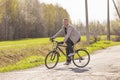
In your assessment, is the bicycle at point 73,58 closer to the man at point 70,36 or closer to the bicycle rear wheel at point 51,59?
the bicycle rear wheel at point 51,59

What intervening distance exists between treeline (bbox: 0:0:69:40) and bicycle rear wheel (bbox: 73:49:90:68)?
173ft

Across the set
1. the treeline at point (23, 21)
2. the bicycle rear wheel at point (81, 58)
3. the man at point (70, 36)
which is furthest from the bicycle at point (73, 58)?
the treeline at point (23, 21)

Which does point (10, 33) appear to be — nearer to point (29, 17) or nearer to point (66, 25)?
point (29, 17)

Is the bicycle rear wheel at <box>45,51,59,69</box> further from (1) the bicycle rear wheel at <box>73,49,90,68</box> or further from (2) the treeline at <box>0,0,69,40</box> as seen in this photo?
(2) the treeline at <box>0,0,69,40</box>

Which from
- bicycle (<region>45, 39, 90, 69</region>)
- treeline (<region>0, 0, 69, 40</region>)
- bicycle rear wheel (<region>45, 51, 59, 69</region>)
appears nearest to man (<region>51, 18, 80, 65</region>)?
bicycle (<region>45, 39, 90, 69</region>)

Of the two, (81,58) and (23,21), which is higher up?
(23,21)

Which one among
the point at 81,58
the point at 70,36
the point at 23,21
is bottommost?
the point at 81,58

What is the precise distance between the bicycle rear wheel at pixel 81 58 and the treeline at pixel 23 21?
52.6 meters

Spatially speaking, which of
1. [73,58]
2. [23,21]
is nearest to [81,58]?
[73,58]

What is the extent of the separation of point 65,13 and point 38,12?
22.4 m

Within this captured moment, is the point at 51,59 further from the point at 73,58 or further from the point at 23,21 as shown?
the point at 23,21

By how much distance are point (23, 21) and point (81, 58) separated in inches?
2456

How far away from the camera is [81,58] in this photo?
14.9 m

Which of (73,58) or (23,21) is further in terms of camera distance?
(23,21)
